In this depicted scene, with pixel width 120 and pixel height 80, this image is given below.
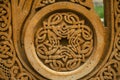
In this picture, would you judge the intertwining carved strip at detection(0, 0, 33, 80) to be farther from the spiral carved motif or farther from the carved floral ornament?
the spiral carved motif

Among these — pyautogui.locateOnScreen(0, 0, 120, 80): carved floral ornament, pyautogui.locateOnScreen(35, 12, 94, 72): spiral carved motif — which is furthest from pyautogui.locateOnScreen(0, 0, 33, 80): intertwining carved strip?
pyautogui.locateOnScreen(35, 12, 94, 72): spiral carved motif

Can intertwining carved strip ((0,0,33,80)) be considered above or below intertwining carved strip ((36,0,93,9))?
below

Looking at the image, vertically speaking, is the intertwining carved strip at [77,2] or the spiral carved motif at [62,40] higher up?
the intertwining carved strip at [77,2]

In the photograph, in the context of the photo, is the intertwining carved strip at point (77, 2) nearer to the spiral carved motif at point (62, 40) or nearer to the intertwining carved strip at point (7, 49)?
the spiral carved motif at point (62, 40)

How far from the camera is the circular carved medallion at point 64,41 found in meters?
2.16

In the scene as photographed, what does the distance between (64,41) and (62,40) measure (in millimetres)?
14

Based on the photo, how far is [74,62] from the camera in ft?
7.20

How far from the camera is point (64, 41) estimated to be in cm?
221

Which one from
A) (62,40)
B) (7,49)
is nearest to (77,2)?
(62,40)

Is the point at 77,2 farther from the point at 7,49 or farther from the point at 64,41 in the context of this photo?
the point at 7,49

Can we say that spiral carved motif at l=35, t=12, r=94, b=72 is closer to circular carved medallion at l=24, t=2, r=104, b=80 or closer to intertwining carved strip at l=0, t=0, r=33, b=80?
circular carved medallion at l=24, t=2, r=104, b=80

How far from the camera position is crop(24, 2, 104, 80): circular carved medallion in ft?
7.07

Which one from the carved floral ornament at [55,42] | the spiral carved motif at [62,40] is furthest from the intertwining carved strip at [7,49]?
the spiral carved motif at [62,40]

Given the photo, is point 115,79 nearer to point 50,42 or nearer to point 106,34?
point 106,34
